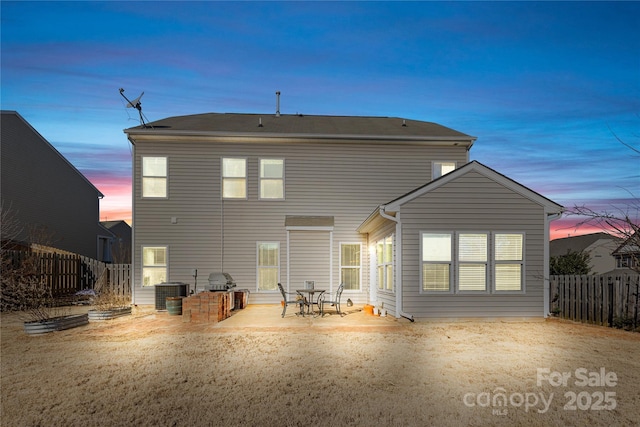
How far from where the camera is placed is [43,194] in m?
28.0

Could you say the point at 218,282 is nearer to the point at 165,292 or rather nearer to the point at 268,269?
the point at 165,292

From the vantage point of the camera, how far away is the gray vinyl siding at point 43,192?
2561 centimetres

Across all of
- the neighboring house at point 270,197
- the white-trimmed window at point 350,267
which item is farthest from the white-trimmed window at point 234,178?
the white-trimmed window at point 350,267

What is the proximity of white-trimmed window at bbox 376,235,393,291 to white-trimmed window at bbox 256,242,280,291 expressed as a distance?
3.60 m

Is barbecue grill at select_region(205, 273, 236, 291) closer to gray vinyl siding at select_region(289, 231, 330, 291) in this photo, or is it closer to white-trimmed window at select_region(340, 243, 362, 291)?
gray vinyl siding at select_region(289, 231, 330, 291)

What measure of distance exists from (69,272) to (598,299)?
1896 centimetres

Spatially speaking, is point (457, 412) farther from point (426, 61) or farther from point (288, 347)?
point (426, 61)

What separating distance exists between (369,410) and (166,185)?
14184 millimetres

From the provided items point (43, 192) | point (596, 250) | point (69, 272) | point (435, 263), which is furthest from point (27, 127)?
point (596, 250)

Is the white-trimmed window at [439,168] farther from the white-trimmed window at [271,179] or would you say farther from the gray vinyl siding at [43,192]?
the gray vinyl siding at [43,192]

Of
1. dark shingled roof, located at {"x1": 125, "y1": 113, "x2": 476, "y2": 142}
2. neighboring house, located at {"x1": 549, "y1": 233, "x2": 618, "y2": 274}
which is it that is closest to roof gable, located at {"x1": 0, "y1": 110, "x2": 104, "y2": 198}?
dark shingled roof, located at {"x1": 125, "y1": 113, "x2": 476, "y2": 142}

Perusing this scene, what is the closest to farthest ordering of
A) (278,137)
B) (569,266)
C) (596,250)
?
(278,137) < (569,266) < (596,250)

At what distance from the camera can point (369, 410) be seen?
21.9ft

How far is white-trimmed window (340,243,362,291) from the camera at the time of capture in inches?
760
